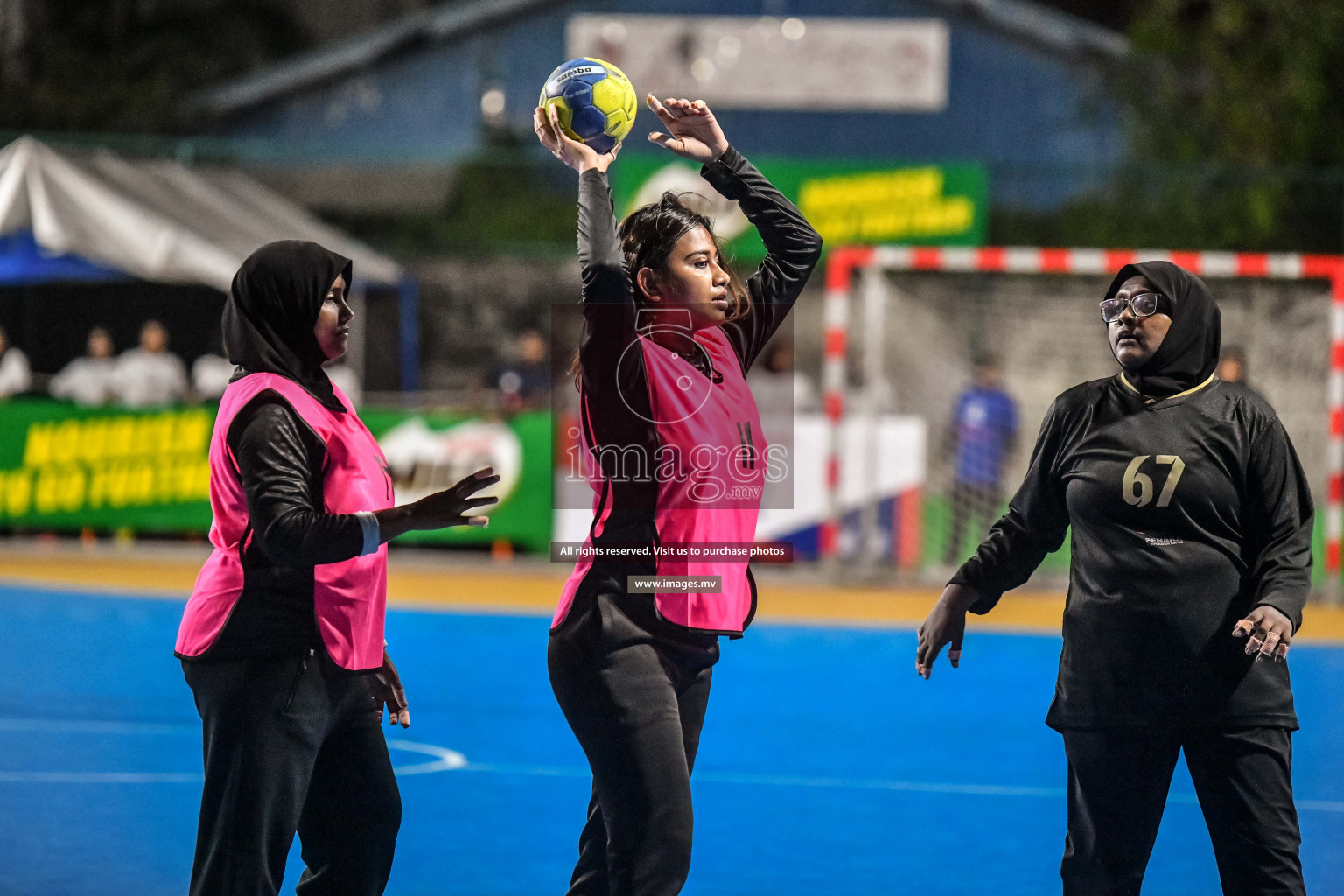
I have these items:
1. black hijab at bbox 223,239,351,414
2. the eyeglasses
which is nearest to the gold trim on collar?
the eyeglasses

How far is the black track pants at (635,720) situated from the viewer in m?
3.79

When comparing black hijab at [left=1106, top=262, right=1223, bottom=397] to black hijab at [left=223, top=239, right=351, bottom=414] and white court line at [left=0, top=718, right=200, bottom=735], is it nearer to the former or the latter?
black hijab at [left=223, top=239, right=351, bottom=414]

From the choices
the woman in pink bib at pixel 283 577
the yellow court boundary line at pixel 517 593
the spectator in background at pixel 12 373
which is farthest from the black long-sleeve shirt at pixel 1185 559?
the spectator in background at pixel 12 373

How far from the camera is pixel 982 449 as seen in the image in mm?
14430

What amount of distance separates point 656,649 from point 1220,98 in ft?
65.1

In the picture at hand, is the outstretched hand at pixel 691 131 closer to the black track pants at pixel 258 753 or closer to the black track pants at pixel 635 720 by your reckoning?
the black track pants at pixel 635 720

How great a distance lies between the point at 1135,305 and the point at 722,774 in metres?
3.87

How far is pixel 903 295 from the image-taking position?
50.7 ft

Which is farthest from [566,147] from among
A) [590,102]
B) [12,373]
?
[12,373]

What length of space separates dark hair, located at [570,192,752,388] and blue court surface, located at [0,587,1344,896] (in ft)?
8.42

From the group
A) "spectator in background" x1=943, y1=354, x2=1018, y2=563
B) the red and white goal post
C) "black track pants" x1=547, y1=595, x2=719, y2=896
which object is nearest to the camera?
"black track pants" x1=547, y1=595, x2=719, y2=896

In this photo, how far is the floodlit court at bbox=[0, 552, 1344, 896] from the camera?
5.94 metres

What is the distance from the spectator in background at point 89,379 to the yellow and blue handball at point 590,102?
12614mm

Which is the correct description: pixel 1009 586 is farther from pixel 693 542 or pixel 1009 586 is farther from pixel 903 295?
pixel 903 295
